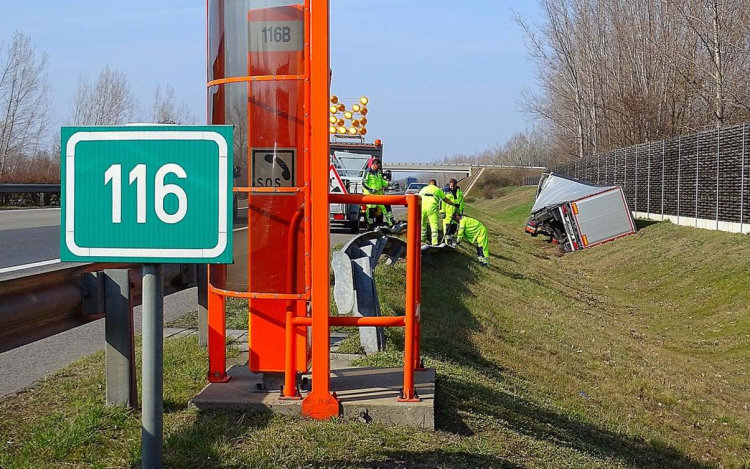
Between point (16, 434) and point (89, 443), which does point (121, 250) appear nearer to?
point (89, 443)

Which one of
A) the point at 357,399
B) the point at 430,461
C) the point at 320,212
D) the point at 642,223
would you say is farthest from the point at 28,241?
the point at 642,223

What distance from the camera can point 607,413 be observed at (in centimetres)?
955

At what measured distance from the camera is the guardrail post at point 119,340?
545 centimetres

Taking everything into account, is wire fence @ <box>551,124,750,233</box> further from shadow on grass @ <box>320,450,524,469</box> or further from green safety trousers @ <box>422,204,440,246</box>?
shadow on grass @ <box>320,450,524,469</box>

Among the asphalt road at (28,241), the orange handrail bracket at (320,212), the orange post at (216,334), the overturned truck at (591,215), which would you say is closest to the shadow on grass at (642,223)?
the overturned truck at (591,215)

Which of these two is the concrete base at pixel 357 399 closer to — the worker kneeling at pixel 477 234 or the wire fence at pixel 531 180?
the worker kneeling at pixel 477 234

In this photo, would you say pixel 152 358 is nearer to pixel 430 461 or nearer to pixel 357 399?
pixel 430 461

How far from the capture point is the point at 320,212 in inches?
213

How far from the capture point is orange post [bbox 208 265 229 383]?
241 inches

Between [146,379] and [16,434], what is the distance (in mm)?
2053

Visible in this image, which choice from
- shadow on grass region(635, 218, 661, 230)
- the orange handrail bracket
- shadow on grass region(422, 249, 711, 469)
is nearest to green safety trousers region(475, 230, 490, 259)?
shadow on grass region(422, 249, 711, 469)

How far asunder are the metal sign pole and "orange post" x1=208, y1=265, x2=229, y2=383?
2.54 meters

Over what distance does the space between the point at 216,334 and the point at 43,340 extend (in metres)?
3.52

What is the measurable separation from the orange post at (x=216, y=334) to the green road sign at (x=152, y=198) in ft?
8.30
